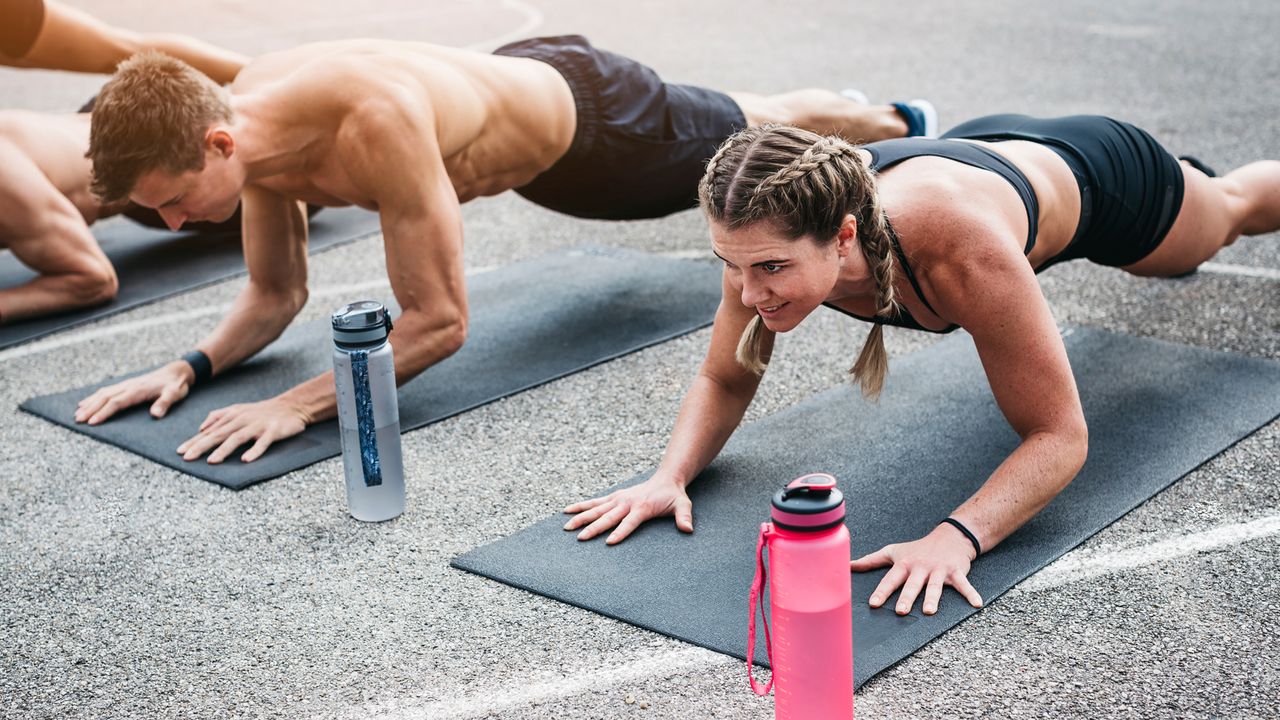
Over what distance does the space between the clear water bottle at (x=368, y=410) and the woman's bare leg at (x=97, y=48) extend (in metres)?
2.17

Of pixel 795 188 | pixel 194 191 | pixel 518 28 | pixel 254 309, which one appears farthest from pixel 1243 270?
pixel 518 28

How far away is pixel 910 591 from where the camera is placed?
2414 mm

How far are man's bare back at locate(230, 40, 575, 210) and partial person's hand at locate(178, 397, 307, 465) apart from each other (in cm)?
60

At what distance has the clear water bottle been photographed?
283 centimetres

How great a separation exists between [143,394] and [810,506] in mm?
2493

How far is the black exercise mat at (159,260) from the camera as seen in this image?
14.9 feet

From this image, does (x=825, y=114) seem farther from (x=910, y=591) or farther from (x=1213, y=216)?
(x=910, y=591)

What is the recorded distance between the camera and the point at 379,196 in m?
3.33

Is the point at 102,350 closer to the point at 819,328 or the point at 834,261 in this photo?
the point at 819,328

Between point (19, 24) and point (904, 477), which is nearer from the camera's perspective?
point (904, 477)

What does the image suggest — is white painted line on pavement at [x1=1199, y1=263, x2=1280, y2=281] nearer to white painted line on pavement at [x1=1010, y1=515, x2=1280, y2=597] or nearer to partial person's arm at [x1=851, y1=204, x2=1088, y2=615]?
white painted line on pavement at [x1=1010, y1=515, x2=1280, y2=597]

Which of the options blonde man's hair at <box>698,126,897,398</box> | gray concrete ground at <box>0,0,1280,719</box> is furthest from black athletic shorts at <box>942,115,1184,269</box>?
blonde man's hair at <box>698,126,897,398</box>

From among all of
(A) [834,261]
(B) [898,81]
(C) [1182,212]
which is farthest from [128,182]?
(B) [898,81]

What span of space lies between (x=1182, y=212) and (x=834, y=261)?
1.58m
